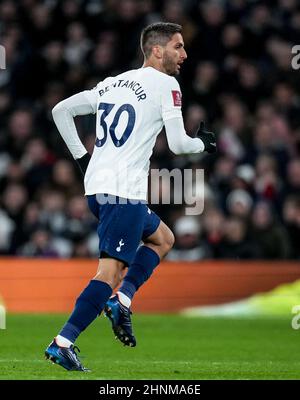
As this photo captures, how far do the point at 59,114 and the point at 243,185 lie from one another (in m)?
6.71

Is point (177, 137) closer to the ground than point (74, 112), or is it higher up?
closer to the ground

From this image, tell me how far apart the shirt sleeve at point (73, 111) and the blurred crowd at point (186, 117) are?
5964 millimetres

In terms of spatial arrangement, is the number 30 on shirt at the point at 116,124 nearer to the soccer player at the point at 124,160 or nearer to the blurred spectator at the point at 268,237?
the soccer player at the point at 124,160

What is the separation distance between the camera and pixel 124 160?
783 centimetres

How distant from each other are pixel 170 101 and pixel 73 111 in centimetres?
83

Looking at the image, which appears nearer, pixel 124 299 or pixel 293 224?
pixel 124 299

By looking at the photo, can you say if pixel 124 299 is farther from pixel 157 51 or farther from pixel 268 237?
pixel 268 237

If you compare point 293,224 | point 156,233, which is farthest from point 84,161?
point 293,224

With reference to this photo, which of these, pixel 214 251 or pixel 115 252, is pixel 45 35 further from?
pixel 115 252

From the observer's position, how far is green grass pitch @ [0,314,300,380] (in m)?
7.82

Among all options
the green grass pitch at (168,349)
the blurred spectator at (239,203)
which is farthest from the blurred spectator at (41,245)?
the blurred spectator at (239,203)

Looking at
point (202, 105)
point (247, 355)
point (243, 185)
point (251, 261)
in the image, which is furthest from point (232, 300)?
point (247, 355)

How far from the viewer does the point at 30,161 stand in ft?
51.2
